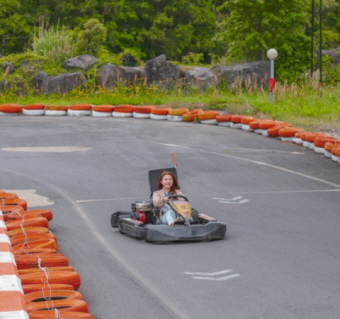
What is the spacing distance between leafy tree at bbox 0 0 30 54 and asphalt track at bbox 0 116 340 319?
78.2 ft

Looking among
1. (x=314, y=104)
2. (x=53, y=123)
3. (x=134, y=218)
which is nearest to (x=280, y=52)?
(x=314, y=104)

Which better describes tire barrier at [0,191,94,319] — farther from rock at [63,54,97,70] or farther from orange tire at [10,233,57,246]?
rock at [63,54,97,70]

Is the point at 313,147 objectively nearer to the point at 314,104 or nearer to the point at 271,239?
the point at 314,104

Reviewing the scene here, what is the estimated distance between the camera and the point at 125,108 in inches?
1036

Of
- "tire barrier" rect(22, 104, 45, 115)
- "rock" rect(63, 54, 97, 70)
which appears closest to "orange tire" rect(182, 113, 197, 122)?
"tire barrier" rect(22, 104, 45, 115)

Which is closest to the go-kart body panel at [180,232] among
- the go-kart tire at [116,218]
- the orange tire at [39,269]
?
the go-kart tire at [116,218]

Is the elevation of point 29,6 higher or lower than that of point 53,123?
higher

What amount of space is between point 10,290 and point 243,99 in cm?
2099

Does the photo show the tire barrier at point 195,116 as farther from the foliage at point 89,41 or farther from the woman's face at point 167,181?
the foliage at point 89,41

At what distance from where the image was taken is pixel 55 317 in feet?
20.9

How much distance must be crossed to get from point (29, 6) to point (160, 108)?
86.7 ft

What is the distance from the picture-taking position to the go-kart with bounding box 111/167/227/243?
10125 mm

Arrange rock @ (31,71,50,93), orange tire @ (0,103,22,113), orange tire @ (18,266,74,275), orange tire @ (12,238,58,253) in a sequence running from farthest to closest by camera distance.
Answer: rock @ (31,71,50,93), orange tire @ (0,103,22,113), orange tire @ (12,238,58,253), orange tire @ (18,266,74,275)

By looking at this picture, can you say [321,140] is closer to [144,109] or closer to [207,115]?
[207,115]
